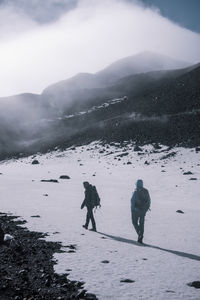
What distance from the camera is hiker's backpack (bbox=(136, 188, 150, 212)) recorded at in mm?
11602

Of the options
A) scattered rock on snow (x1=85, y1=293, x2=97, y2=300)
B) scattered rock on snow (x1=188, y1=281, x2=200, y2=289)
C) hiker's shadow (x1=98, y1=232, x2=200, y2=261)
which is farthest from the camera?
hiker's shadow (x1=98, y1=232, x2=200, y2=261)

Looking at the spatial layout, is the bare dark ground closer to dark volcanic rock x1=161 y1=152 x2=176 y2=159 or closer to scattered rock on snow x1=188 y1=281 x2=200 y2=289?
scattered rock on snow x1=188 y1=281 x2=200 y2=289

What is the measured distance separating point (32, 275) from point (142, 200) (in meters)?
5.01

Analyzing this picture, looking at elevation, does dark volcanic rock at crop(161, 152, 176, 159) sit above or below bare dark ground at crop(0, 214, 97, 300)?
below

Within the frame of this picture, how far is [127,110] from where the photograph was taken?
120 metres

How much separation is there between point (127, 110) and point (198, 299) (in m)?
115

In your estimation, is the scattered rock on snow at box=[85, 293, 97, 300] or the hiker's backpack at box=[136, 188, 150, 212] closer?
the scattered rock on snow at box=[85, 293, 97, 300]

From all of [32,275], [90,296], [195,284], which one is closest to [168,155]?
[195,284]

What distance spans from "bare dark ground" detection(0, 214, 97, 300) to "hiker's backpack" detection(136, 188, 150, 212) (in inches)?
120

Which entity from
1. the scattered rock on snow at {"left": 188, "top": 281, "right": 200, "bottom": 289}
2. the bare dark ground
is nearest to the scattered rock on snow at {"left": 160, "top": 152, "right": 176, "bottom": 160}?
the bare dark ground

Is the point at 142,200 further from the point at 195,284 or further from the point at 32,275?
the point at 32,275

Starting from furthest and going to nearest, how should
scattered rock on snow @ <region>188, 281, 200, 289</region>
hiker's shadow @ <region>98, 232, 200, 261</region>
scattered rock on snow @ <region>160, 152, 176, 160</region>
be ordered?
1. scattered rock on snow @ <region>160, 152, 176, 160</region>
2. hiker's shadow @ <region>98, 232, 200, 261</region>
3. scattered rock on snow @ <region>188, 281, 200, 289</region>

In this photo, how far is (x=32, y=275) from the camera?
7.90m

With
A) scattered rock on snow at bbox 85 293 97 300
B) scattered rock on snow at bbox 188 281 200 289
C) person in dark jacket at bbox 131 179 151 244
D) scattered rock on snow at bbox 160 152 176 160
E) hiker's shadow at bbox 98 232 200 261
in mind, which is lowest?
hiker's shadow at bbox 98 232 200 261
